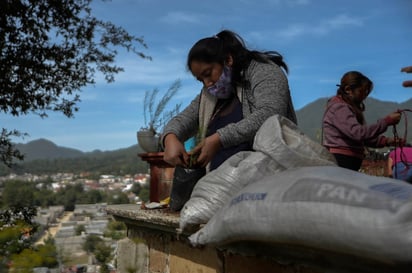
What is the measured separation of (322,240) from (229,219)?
0.40 meters

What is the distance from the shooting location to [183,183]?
2.36 metres

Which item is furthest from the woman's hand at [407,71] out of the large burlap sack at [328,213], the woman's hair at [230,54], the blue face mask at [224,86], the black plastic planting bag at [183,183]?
the large burlap sack at [328,213]

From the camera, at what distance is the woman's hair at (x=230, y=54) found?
7.47 feet

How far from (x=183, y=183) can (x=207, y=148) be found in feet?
1.14

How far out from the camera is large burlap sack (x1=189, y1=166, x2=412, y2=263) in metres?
1.01

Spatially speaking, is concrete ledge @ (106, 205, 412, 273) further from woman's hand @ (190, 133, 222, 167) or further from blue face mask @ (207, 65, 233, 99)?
blue face mask @ (207, 65, 233, 99)

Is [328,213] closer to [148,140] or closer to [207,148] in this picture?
[207,148]

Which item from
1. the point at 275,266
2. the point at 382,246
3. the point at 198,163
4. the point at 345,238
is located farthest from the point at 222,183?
the point at 382,246

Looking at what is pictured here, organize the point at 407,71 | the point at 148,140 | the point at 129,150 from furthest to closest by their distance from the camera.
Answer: the point at 129,150, the point at 148,140, the point at 407,71

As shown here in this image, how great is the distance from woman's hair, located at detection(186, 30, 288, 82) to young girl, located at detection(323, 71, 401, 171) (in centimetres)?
84

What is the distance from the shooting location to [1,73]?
4.89m

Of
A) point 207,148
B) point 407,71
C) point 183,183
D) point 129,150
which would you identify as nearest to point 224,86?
point 207,148

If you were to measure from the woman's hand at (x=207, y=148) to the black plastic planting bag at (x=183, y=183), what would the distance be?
13 cm

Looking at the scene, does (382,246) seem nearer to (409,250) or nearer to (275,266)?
(409,250)
